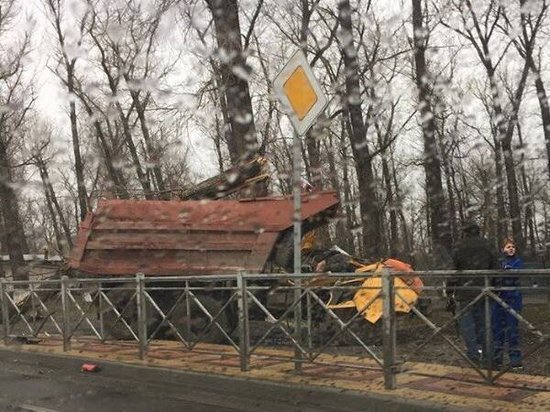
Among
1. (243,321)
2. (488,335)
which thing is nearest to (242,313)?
(243,321)

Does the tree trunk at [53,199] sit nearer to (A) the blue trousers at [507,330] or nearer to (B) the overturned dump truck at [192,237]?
(B) the overturned dump truck at [192,237]

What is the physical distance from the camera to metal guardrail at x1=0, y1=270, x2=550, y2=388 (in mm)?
6810

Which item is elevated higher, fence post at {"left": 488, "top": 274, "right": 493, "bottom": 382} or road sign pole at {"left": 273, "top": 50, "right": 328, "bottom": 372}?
road sign pole at {"left": 273, "top": 50, "right": 328, "bottom": 372}

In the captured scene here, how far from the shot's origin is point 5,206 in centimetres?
2591

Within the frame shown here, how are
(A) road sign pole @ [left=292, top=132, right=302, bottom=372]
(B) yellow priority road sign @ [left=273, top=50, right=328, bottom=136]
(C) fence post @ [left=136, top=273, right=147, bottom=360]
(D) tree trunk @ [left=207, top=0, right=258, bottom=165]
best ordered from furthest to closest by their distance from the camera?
(D) tree trunk @ [left=207, top=0, right=258, bottom=165] → (C) fence post @ [left=136, top=273, right=147, bottom=360] → (A) road sign pole @ [left=292, top=132, right=302, bottom=372] → (B) yellow priority road sign @ [left=273, top=50, right=328, bottom=136]

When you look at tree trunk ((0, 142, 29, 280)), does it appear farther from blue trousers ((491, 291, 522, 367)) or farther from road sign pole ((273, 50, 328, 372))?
blue trousers ((491, 291, 522, 367))

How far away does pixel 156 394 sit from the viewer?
815 cm

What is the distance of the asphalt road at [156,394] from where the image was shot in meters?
6.96

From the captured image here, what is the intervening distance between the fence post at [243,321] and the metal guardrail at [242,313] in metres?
0.01

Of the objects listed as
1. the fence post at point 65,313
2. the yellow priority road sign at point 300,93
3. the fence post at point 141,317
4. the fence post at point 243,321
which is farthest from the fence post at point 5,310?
the yellow priority road sign at point 300,93

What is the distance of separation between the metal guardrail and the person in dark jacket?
124 millimetres

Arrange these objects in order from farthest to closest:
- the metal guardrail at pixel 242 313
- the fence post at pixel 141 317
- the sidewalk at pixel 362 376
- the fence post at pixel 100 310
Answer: the fence post at pixel 100 310
the fence post at pixel 141 317
the metal guardrail at pixel 242 313
the sidewalk at pixel 362 376

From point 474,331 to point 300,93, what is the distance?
127 inches

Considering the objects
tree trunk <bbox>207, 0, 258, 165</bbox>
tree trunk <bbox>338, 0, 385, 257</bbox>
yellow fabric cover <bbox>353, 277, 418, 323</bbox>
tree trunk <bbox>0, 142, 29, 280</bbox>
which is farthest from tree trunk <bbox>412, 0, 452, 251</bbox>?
tree trunk <bbox>0, 142, 29, 280</bbox>
